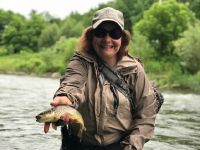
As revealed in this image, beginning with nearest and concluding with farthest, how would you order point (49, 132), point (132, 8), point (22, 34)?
point (49, 132) → point (132, 8) → point (22, 34)

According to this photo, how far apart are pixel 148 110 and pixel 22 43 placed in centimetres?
10990

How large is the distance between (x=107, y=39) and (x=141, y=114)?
813 mm

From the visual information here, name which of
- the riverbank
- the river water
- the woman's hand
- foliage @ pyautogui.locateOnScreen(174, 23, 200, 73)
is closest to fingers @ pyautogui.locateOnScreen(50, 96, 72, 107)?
the woman's hand

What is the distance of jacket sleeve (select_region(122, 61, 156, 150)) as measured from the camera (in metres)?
4.84

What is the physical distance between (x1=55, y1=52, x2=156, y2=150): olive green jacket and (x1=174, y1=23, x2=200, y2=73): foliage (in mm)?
47856

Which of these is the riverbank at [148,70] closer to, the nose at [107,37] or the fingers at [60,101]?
the nose at [107,37]

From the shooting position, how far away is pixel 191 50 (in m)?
52.3

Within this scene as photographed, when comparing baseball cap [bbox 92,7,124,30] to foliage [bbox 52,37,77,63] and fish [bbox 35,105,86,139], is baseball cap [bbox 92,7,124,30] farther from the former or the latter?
foliage [bbox 52,37,77,63]

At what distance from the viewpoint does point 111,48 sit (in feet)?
15.8

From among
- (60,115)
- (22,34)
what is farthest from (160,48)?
(60,115)

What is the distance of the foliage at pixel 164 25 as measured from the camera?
→ 219 feet

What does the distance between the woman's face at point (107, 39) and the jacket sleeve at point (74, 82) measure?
0.73 ft

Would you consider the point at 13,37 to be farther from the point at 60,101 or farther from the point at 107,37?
the point at 60,101

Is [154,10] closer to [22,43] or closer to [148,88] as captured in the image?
[22,43]
